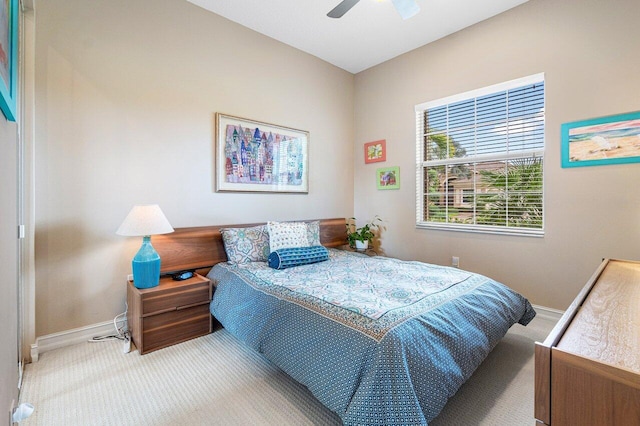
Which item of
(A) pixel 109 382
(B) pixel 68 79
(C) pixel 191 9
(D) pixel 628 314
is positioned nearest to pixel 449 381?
(D) pixel 628 314

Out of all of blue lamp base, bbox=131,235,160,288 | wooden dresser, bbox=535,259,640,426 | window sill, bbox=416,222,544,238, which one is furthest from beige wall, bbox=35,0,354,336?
wooden dresser, bbox=535,259,640,426

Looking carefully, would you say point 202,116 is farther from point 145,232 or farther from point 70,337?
point 70,337

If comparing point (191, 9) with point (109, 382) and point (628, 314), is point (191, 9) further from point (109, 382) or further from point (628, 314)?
point (628, 314)

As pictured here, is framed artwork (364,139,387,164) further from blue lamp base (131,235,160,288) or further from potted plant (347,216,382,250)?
blue lamp base (131,235,160,288)

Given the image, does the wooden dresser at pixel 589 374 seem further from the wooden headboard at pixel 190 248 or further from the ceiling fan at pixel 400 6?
the wooden headboard at pixel 190 248

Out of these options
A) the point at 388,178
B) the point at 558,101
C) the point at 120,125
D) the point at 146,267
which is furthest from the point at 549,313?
the point at 120,125

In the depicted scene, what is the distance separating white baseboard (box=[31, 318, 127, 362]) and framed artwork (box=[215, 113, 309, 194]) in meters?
1.54

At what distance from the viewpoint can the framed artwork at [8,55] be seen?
1044 millimetres

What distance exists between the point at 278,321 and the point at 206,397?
23.3 inches

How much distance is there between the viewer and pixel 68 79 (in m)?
2.21

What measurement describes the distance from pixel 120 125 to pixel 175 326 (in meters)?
1.74

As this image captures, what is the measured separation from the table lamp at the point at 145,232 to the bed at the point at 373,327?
0.30 m

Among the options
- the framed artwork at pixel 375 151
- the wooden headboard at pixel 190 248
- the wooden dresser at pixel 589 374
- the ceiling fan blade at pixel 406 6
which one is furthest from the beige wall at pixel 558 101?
the wooden headboard at pixel 190 248

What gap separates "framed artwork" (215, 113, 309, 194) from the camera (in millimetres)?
3012
